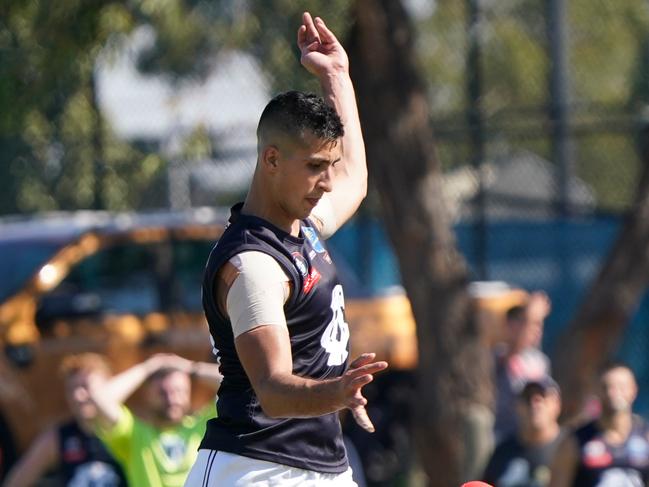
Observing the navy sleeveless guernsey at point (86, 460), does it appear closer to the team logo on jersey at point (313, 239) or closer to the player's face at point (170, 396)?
the player's face at point (170, 396)

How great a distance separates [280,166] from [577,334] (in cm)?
602

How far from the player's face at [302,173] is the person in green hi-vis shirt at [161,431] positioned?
133 inches

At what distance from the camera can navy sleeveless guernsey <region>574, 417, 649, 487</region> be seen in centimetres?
764

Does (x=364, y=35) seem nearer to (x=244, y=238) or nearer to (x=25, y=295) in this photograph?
(x=25, y=295)

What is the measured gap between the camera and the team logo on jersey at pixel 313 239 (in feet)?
13.5

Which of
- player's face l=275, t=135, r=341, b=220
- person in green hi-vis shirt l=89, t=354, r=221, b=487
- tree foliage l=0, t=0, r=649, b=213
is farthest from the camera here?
tree foliage l=0, t=0, r=649, b=213

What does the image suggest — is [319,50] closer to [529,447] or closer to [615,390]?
[615,390]

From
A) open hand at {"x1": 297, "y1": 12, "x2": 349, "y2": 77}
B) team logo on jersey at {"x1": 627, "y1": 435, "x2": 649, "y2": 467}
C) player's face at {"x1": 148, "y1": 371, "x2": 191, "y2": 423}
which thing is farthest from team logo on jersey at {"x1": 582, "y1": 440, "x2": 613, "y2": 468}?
open hand at {"x1": 297, "y1": 12, "x2": 349, "y2": 77}

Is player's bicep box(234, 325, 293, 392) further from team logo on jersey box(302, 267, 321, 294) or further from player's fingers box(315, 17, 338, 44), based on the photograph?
player's fingers box(315, 17, 338, 44)

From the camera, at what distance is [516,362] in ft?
33.9

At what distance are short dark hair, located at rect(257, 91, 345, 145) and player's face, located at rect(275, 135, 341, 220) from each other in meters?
0.03

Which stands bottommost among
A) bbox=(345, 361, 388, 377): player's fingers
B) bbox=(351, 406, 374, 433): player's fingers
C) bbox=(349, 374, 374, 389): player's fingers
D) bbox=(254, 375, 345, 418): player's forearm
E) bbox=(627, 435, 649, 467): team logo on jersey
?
bbox=(627, 435, 649, 467): team logo on jersey

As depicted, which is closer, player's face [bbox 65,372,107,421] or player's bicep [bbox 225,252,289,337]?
player's bicep [bbox 225,252,289,337]

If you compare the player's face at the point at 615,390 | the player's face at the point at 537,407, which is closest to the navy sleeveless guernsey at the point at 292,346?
the player's face at the point at 615,390
